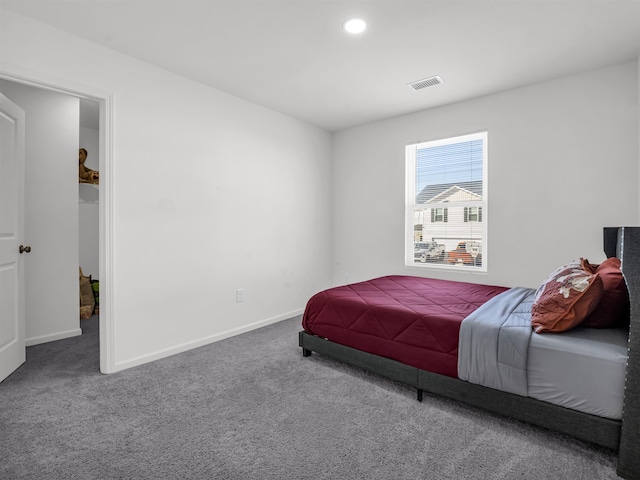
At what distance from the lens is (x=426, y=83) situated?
3252 millimetres

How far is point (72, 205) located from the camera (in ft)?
11.9

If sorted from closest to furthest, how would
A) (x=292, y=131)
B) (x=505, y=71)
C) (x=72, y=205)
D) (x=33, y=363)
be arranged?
(x=33, y=363), (x=505, y=71), (x=72, y=205), (x=292, y=131)

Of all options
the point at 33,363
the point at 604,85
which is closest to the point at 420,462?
the point at 33,363

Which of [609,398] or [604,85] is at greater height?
[604,85]

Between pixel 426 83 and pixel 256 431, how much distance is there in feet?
10.5

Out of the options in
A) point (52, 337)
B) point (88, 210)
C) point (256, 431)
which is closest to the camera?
point (256, 431)

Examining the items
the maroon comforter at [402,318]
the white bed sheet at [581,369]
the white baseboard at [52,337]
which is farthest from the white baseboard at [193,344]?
the white bed sheet at [581,369]

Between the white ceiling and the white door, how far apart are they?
805 mm

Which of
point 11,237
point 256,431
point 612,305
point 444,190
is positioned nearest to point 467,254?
point 444,190

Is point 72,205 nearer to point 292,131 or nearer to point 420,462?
point 292,131

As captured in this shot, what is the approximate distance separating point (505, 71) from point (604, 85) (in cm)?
83

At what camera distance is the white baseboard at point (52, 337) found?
3.28 m

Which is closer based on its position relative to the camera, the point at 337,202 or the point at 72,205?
the point at 72,205

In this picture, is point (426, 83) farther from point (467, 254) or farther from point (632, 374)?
point (632, 374)
